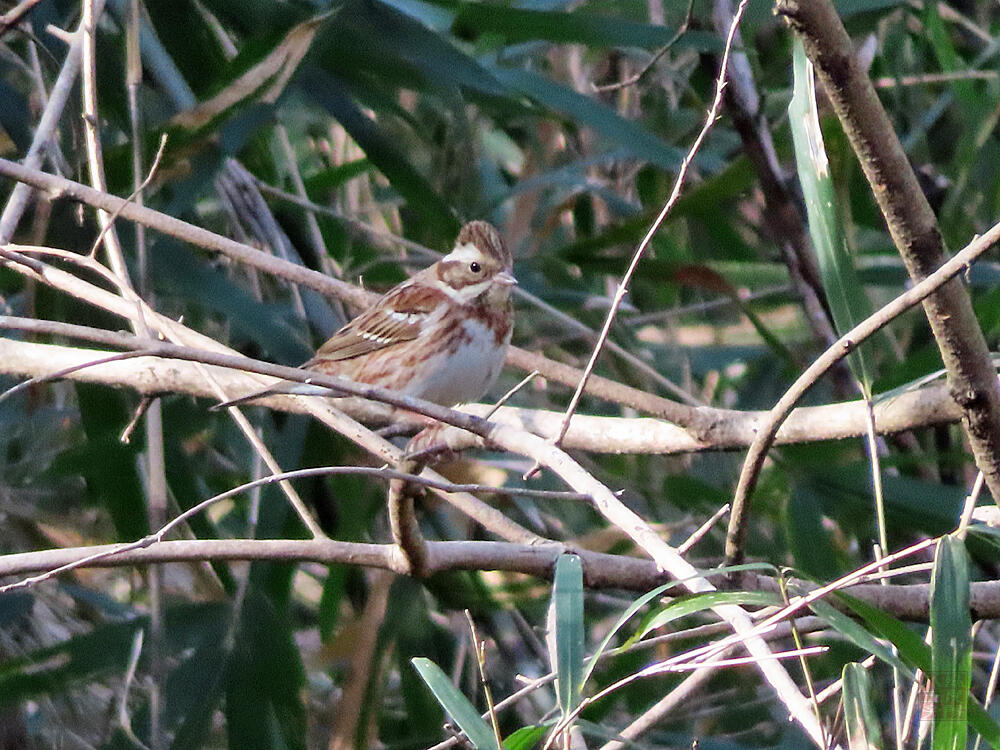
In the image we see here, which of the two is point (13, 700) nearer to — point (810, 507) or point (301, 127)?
Result: point (810, 507)

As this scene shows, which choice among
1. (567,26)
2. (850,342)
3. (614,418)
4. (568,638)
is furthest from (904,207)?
(567,26)

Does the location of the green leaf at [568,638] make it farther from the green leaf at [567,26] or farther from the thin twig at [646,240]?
the green leaf at [567,26]

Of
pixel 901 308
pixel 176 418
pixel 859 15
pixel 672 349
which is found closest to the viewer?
pixel 901 308

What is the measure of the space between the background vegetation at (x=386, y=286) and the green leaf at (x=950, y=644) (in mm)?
813

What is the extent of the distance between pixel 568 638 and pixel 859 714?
33 cm

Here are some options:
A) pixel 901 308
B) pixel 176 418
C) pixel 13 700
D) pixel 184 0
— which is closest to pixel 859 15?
pixel 184 0

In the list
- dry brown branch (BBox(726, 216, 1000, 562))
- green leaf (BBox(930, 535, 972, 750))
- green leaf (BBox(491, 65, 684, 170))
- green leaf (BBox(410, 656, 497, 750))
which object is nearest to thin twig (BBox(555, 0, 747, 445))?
dry brown branch (BBox(726, 216, 1000, 562))

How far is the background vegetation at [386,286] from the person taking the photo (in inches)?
122

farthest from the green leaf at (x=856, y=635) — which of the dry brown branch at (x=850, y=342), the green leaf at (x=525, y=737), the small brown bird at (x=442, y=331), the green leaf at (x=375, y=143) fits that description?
the green leaf at (x=375, y=143)

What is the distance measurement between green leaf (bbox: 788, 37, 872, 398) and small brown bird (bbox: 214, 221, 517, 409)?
1.47m

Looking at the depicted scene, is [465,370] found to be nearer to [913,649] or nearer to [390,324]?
[390,324]

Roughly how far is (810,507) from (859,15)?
1.43m

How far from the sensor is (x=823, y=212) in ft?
6.28

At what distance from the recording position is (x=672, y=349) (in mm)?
4164
